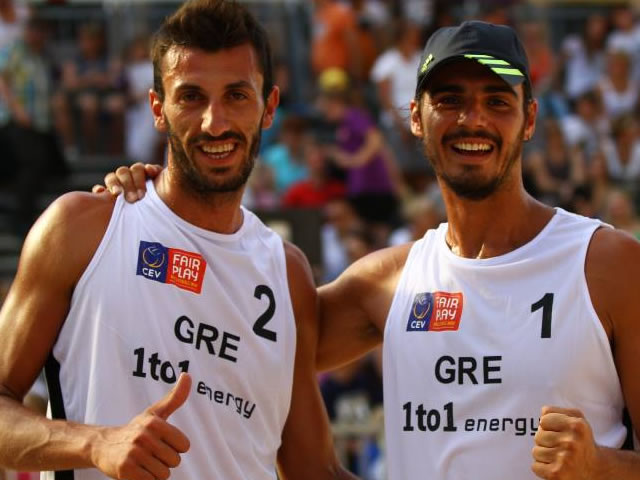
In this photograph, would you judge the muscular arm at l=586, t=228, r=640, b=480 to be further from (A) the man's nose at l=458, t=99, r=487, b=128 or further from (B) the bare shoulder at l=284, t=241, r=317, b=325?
(B) the bare shoulder at l=284, t=241, r=317, b=325

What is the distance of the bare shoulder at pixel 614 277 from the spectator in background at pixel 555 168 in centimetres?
778

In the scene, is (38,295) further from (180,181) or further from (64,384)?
(180,181)

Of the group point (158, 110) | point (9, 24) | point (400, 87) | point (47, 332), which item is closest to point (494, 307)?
point (158, 110)

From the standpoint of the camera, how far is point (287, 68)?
594 inches

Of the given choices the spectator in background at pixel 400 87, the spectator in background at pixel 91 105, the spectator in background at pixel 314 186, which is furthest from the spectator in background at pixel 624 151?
the spectator in background at pixel 91 105

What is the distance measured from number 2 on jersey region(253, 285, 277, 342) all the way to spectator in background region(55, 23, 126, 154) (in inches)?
363

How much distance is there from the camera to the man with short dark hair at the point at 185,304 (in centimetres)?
461

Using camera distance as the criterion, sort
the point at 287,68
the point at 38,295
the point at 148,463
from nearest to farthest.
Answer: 1. the point at 148,463
2. the point at 38,295
3. the point at 287,68

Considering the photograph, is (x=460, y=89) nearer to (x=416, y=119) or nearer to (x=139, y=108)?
(x=416, y=119)

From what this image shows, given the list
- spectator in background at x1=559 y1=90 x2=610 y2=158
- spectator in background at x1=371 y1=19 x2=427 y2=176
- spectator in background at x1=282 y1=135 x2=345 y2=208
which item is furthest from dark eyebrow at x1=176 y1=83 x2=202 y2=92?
spectator in background at x1=559 y1=90 x2=610 y2=158

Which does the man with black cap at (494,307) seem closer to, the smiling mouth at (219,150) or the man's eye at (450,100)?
the man's eye at (450,100)

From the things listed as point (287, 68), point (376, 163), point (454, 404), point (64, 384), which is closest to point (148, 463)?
point (64, 384)

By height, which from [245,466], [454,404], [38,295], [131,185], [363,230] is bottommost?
[363,230]

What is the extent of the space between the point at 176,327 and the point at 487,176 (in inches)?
49.8
